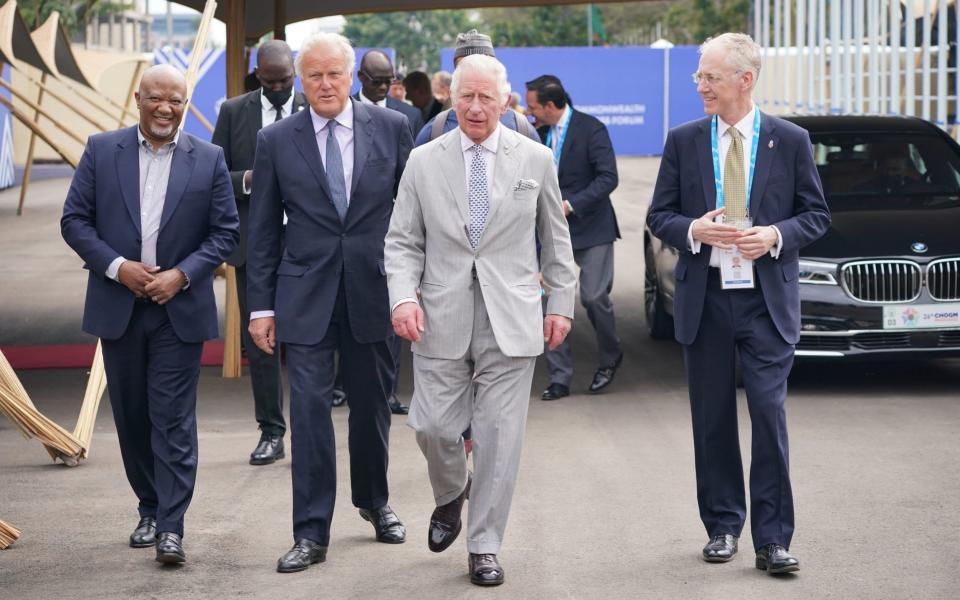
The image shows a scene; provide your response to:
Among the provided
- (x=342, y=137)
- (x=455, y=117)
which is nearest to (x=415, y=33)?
(x=455, y=117)

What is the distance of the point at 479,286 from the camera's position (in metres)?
5.90

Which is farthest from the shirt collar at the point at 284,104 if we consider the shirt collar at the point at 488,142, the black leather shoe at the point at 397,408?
the shirt collar at the point at 488,142

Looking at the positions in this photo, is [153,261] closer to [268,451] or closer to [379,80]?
[268,451]

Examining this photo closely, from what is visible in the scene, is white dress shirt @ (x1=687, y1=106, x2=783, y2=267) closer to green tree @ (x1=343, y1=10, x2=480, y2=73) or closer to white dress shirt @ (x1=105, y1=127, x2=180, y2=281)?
white dress shirt @ (x1=105, y1=127, x2=180, y2=281)

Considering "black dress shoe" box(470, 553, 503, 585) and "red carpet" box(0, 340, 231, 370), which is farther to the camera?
"red carpet" box(0, 340, 231, 370)

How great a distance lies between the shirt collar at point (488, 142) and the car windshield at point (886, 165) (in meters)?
5.39

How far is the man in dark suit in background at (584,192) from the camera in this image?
1034cm

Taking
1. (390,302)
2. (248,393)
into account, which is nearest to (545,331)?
(390,302)

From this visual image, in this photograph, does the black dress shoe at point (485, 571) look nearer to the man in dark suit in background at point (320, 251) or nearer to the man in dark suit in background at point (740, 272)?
the man in dark suit in background at point (320, 251)

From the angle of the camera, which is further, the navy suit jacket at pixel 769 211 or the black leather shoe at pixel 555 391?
the black leather shoe at pixel 555 391

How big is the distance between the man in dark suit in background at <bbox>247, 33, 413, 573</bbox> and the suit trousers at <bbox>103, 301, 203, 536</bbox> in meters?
0.35

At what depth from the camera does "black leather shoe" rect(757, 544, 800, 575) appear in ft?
19.3

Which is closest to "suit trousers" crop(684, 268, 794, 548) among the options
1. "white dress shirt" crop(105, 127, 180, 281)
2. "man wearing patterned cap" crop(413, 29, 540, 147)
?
"man wearing patterned cap" crop(413, 29, 540, 147)

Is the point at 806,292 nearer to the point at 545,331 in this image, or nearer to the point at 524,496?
the point at 524,496
